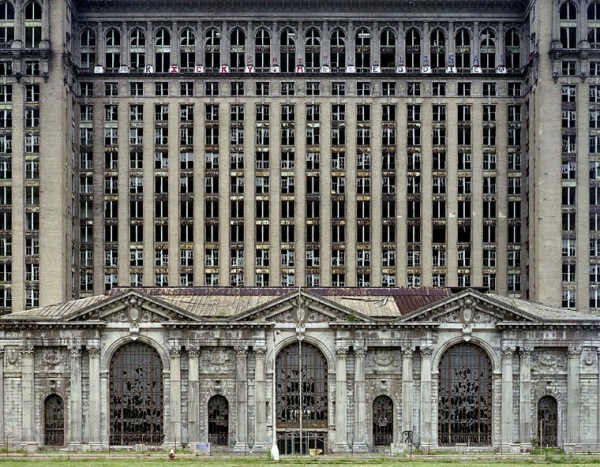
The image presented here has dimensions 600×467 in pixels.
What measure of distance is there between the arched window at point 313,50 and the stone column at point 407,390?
5197 cm

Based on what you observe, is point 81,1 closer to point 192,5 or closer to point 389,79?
point 192,5

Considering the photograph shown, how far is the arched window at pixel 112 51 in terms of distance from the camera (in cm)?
16412

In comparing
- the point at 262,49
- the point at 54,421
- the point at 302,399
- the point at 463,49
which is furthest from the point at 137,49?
the point at 302,399

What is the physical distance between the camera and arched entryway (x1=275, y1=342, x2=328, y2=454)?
13012cm

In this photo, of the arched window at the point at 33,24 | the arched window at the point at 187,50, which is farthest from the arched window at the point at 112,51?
the arched window at the point at 33,24

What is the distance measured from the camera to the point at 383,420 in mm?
130750

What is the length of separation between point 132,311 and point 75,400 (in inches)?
478

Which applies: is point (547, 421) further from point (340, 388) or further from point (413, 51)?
point (413, 51)

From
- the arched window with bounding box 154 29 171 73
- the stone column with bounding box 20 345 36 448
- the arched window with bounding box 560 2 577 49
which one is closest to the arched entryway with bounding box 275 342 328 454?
the stone column with bounding box 20 345 36 448

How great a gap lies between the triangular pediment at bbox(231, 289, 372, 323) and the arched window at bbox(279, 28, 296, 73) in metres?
45.2

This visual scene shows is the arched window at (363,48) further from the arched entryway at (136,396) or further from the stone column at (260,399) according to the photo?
the arched entryway at (136,396)

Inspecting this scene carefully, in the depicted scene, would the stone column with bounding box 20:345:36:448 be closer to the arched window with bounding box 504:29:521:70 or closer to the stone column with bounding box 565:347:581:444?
the stone column with bounding box 565:347:581:444

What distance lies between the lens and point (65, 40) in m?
156

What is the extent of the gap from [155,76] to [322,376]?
5573 cm
